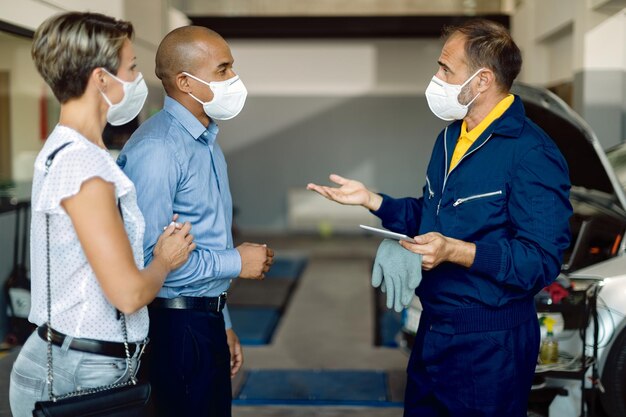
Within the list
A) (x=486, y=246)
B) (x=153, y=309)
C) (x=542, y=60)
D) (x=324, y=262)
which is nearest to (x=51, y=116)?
(x=153, y=309)

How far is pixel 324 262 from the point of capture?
34.1ft

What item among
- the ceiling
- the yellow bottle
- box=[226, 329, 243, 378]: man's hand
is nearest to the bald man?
box=[226, 329, 243, 378]: man's hand

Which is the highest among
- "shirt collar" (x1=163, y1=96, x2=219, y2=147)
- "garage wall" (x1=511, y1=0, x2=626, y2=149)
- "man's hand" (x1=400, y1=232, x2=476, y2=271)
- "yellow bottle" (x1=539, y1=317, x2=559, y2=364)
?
"garage wall" (x1=511, y1=0, x2=626, y2=149)

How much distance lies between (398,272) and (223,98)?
0.82 metres

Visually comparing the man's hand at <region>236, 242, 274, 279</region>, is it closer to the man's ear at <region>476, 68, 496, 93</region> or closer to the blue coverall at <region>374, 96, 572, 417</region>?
the blue coverall at <region>374, 96, 572, 417</region>

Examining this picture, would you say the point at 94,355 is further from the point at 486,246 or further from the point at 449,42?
the point at 449,42

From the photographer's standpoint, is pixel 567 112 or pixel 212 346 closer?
pixel 212 346

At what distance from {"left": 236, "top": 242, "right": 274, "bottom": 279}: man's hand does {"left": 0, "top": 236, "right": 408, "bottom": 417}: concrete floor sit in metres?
1.62

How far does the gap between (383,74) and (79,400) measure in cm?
1123

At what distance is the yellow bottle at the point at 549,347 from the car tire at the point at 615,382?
25 cm

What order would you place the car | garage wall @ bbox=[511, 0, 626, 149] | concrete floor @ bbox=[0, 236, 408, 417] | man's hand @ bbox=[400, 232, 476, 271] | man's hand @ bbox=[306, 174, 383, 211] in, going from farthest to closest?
garage wall @ bbox=[511, 0, 626, 149] → concrete floor @ bbox=[0, 236, 408, 417] → the car → man's hand @ bbox=[306, 174, 383, 211] → man's hand @ bbox=[400, 232, 476, 271]

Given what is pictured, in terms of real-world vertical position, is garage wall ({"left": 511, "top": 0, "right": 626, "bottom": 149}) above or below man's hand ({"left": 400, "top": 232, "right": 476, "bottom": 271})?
above

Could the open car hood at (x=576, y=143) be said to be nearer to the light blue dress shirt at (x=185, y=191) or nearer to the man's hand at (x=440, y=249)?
the man's hand at (x=440, y=249)

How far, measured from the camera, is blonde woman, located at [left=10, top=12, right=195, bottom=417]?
1730 millimetres
